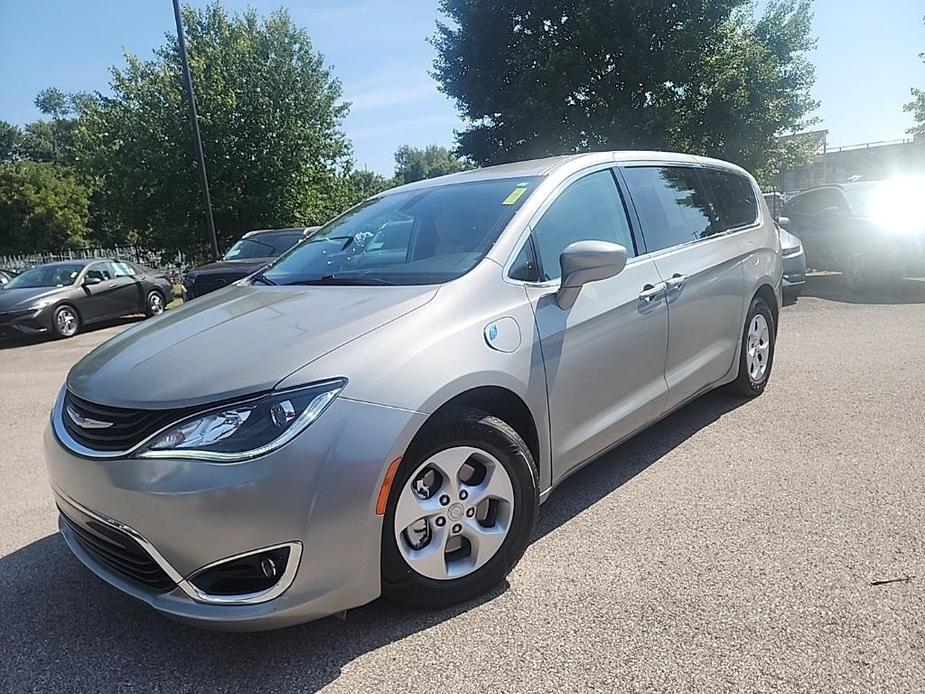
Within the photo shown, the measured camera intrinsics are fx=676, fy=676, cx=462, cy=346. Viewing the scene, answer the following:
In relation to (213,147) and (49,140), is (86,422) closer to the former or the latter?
(213,147)

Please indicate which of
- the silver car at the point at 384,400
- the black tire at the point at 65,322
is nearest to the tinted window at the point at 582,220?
the silver car at the point at 384,400

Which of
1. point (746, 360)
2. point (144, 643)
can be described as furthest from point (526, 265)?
point (746, 360)

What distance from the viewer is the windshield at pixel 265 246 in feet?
34.6

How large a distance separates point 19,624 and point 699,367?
3.54m

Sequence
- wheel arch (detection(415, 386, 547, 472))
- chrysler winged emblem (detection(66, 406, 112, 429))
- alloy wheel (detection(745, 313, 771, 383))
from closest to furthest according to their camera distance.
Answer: chrysler winged emblem (detection(66, 406, 112, 429)) < wheel arch (detection(415, 386, 547, 472)) < alloy wheel (detection(745, 313, 771, 383))

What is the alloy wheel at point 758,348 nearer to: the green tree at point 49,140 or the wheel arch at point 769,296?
the wheel arch at point 769,296

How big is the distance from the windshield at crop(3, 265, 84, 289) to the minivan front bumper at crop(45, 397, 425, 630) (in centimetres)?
1181

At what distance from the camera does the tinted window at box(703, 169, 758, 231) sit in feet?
15.0

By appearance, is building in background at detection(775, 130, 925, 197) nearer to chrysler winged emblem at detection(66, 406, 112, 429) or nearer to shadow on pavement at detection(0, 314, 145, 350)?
shadow on pavement at detection(0, 314, 145, 350)

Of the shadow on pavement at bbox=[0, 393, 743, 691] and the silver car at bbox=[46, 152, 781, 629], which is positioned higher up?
the silver car at bbox=[46, 152, 781, 629]

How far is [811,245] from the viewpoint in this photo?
11109 millimetres

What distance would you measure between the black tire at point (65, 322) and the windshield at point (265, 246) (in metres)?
3.33

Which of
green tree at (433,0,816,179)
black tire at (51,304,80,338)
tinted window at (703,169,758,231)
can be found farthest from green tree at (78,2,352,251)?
tinted window at (703,169,758,231)

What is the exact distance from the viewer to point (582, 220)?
3.33 metres
